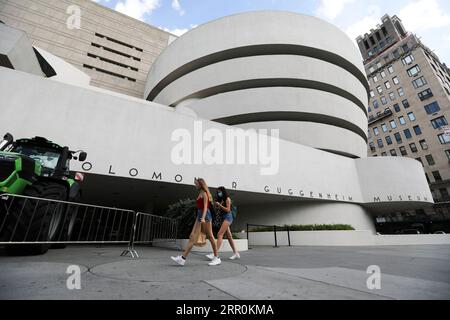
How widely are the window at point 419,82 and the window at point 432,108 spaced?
189 inches

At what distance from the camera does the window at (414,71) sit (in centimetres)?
4271

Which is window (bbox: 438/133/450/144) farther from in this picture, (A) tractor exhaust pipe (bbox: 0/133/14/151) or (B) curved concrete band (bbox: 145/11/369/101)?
(A) tractor exhaust pipe (bbox: 0/133/14/151)

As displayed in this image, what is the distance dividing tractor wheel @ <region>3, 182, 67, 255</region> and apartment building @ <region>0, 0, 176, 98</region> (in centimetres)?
3038

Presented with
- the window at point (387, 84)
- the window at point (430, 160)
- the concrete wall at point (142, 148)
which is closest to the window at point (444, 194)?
the window at point (430, 160)

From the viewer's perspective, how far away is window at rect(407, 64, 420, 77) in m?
42.7

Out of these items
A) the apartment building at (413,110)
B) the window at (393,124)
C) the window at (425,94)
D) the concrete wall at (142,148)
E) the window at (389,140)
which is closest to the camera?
the concrete wall at (142,148)

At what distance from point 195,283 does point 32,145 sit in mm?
6418

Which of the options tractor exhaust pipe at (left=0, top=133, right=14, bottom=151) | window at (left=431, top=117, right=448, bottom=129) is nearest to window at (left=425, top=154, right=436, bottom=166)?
window at (left=431, top=117, right=448, bottom=129)

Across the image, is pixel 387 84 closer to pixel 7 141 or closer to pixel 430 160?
pixel 430 160

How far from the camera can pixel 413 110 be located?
41562mm

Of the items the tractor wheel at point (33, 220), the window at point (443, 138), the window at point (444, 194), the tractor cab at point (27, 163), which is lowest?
the tractor wheel at point (33, 220)

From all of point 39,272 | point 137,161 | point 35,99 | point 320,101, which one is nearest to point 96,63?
point 35,99

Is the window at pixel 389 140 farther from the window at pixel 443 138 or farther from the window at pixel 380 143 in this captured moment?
the window at pixel 443 138

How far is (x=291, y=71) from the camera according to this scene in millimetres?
21000
